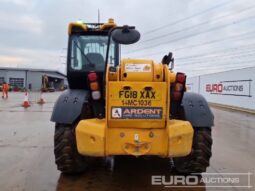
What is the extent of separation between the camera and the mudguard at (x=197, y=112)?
571 cm

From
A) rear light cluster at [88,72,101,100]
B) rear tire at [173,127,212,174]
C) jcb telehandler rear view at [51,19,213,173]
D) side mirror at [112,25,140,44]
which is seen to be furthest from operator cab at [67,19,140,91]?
rear tire at [173,127,212,174]

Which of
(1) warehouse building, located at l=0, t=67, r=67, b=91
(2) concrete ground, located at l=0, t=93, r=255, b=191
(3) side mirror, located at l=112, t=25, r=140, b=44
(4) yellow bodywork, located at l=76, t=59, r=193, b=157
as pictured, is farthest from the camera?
(1) warehouse building, located at l=0, t=67, r=67, b=91

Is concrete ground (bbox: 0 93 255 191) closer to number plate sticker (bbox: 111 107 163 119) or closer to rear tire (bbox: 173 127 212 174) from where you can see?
rear tire (bbox: 173 127 212 174)

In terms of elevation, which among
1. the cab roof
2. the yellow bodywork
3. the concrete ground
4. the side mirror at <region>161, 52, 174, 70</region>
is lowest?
the concrete ground

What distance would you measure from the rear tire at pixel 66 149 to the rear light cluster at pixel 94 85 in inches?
28.5

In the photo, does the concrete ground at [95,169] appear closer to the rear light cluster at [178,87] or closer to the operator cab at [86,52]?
the rear light cluster at [178,87]

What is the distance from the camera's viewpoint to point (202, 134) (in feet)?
19.0

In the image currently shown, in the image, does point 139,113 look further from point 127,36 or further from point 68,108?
point 68,108

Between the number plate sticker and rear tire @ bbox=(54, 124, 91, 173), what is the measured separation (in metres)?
1.05

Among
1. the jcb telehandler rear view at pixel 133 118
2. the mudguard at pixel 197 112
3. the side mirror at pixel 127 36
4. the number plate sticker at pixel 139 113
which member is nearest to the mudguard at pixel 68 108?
the jcb telehandler rear view at pixel 133 118

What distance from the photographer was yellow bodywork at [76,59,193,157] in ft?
16.4

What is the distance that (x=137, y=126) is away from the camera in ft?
16.7

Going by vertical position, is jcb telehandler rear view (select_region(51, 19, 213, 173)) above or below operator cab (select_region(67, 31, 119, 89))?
below

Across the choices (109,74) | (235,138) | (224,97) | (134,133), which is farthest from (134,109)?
(224,97)
